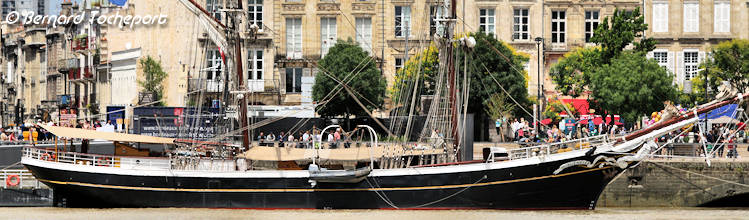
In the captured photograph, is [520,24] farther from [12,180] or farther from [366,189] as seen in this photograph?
[12,180]

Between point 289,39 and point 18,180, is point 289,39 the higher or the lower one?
the higher one

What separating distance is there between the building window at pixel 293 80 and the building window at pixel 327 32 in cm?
211

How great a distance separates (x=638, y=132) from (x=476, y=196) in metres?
6.38

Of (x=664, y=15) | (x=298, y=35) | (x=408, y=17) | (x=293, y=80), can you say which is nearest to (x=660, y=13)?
(x=664, y=15)

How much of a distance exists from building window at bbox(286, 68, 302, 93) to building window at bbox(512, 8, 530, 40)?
13911mm

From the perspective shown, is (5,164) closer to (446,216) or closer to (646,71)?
(446,216)

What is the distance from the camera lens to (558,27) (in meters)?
92.9

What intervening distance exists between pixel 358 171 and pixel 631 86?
29.7 meters

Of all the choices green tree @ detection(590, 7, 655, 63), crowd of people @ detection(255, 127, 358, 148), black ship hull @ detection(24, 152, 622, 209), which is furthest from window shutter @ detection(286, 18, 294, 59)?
black ship hull @ detection(24, 152, 622, 209)

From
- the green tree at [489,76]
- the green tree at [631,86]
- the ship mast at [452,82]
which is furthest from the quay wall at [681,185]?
the green tree at [489,76]

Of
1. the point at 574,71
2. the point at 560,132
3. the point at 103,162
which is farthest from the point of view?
the point at 574,71

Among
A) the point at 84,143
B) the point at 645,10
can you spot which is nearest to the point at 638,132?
the point at 84,143

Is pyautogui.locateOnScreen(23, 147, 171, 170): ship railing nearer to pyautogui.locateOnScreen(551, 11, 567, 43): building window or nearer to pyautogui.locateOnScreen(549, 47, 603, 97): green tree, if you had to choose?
pyautogui.locateOnScreen(549, 47, 603, 97): green tree

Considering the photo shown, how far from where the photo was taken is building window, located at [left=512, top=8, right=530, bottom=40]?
304ft
